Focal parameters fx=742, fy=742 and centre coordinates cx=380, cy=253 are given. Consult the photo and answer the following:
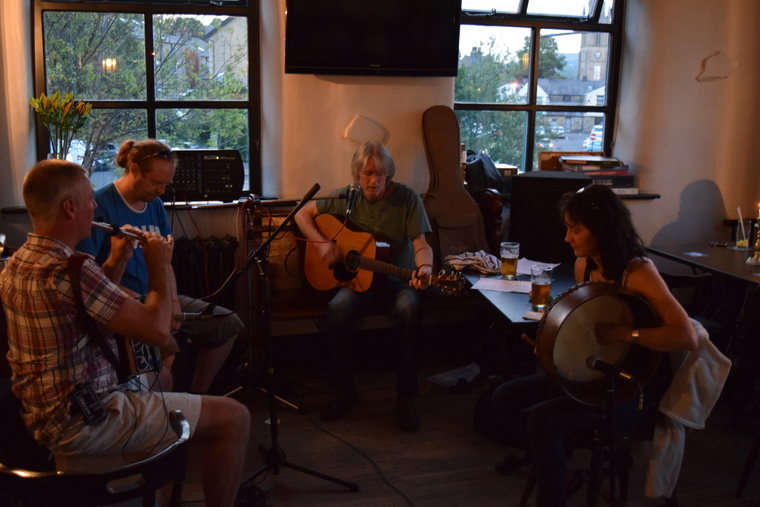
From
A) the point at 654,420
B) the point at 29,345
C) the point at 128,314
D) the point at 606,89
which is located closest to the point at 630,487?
the point at 654,420

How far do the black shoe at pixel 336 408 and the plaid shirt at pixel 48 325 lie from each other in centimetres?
174

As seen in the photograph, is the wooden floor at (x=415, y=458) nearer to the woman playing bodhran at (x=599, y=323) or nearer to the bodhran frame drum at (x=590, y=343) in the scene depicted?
the woman playing bodhran at (x=599, y=323)

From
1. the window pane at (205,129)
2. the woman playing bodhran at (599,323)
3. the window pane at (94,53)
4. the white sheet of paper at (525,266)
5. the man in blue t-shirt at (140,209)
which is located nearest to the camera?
the woman playing bodhran at (599,323)

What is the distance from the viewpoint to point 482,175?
460 centimetres

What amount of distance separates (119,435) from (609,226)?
164 centimetres

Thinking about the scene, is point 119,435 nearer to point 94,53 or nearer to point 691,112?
point 94,53

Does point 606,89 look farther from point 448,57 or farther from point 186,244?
point 186,244

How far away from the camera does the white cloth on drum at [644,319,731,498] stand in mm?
2395

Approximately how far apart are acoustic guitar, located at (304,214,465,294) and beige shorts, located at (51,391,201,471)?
169 cm

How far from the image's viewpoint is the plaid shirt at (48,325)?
1954 mm

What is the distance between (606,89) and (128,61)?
3142 millimetres

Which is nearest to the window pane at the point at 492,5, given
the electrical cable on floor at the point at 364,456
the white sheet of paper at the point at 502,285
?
the white sheet of paper at the point at 502,285

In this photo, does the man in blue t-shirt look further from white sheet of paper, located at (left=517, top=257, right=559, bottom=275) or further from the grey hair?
white sheet of paper, located at (left=517, top=257, right=559, bottom=275)

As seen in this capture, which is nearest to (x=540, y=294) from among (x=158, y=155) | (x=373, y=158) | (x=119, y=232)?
(x=373, y=158)
